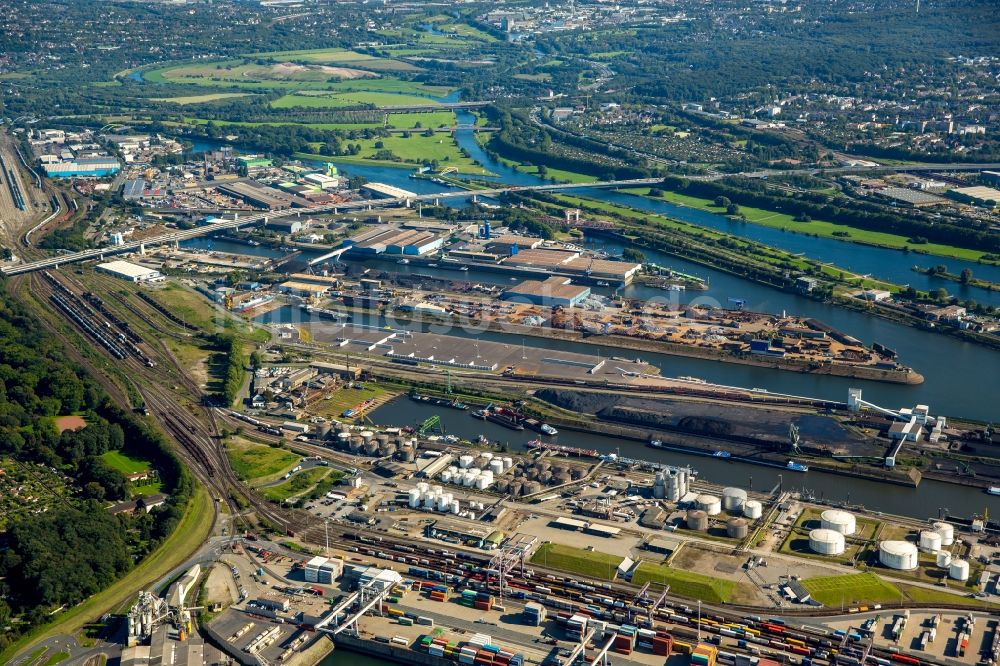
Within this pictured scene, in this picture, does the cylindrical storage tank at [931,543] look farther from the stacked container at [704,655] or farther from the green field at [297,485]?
the green field at [297,485]

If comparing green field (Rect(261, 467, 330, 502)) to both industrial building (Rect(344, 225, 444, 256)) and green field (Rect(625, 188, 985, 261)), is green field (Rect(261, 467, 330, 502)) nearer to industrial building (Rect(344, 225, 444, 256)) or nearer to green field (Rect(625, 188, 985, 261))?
industrial building (Rect(344, 225, 444, 256))

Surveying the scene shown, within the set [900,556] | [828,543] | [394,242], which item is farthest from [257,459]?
[394,242]

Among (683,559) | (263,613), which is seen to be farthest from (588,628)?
(263,613)

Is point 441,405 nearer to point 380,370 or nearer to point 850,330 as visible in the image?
point 380,370

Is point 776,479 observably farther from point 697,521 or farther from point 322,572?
point 322,572

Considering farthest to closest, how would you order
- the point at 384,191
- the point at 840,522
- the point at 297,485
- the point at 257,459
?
1. the point at 384,191
2. the point at 257,459
3. the point at 297,485
4. the point at 840,522

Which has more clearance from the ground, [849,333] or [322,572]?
[849,333]
